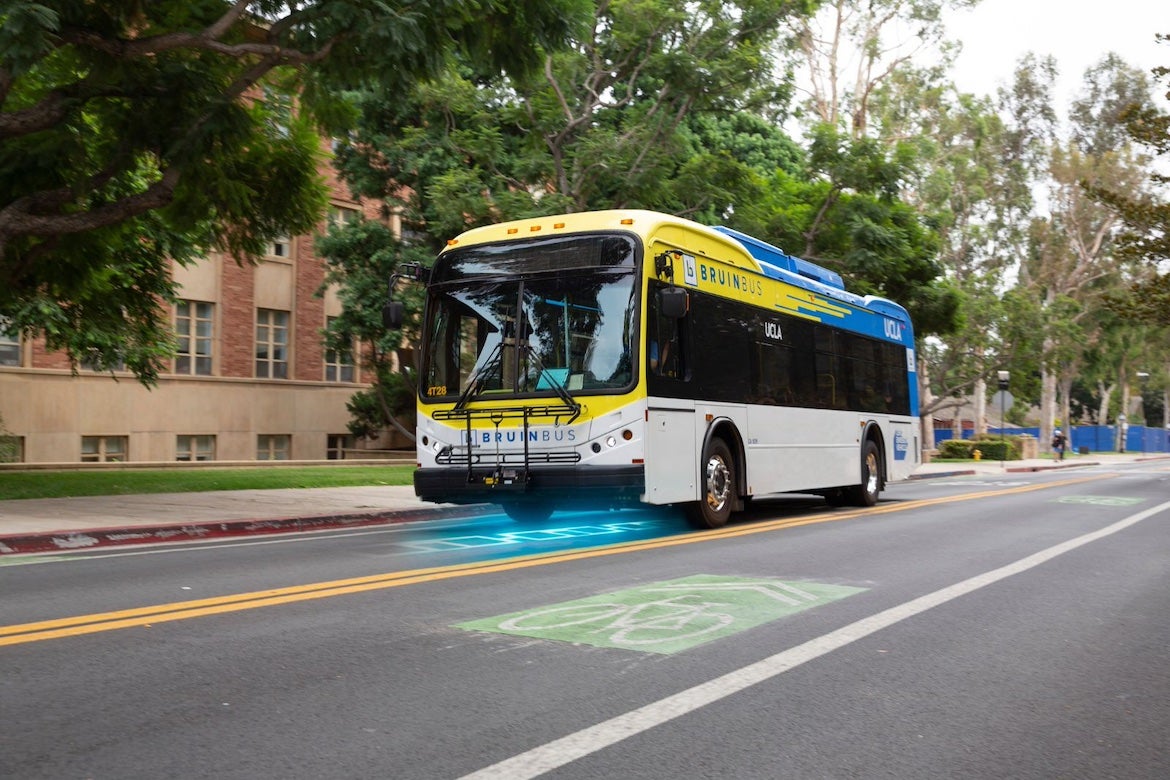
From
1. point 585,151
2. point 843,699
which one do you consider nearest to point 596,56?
point 585,151

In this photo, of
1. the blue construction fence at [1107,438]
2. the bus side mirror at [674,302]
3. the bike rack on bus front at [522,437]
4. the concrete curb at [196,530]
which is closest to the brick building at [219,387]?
the concrete curb at [196,530]

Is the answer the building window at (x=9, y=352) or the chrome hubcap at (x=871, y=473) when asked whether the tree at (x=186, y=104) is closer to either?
the chrome hubcap at (x=871, y=473)

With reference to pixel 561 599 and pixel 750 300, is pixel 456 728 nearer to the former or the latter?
pixel 561 599

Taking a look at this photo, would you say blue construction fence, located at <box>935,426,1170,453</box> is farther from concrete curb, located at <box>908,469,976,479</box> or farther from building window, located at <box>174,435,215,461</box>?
building window, located at <box>174,435,215,461</box>

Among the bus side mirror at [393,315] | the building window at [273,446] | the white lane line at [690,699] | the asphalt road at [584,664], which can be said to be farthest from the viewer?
the building window at [273,446]

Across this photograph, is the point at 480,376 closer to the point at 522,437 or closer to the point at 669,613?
the point at 522,437

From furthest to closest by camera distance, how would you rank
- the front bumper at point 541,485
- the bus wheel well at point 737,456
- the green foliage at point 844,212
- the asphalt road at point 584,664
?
the green foliage at point 844,212, the bus wheel well at point 737,456, the front bumper at point 541,485, the asphalt road at point 584,664

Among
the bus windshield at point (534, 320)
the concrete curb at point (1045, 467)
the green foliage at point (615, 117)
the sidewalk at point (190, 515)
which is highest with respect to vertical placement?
the green foliage at point (615, 117)

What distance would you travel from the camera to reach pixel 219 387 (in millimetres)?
35375

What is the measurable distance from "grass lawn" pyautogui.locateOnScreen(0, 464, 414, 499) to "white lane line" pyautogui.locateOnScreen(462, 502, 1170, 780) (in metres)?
14.0

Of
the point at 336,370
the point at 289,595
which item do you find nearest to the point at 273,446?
the point at 336,370

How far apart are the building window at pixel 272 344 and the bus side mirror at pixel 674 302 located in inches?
1066

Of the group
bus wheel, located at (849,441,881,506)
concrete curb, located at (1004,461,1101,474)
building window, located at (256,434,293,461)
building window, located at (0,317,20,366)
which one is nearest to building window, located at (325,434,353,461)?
building window, located at (256,434,293,461)

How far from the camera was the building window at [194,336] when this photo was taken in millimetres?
34531
